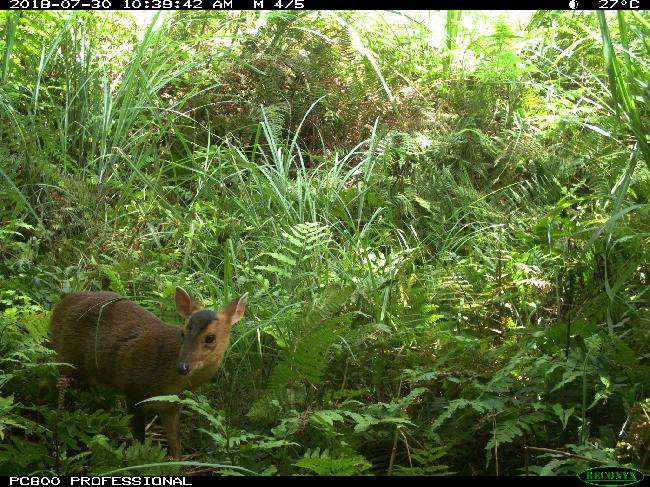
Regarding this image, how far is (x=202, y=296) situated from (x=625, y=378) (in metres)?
2.24

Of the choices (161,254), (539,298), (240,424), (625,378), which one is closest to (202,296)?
(161,254)

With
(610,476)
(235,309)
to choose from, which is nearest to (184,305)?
(235,309)

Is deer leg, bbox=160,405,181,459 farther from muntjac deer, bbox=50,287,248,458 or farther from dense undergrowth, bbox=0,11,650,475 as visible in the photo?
dense undergrowth, bbox=0,11,650,475

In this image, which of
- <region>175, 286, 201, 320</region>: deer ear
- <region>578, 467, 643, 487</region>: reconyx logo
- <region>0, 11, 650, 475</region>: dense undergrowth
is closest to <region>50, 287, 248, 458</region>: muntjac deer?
<region>175, 286, 201, 320</region>: deer ear

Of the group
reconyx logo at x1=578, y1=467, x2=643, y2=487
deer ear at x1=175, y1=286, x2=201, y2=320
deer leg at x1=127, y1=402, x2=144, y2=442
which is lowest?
deer leg at x1=127, y1=402, x2=144, y2=442

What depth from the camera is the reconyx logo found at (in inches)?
131

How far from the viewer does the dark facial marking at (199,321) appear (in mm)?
4059

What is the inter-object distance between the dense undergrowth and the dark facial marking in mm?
262

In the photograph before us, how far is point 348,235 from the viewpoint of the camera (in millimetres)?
5395

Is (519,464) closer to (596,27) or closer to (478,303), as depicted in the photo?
(478,303)

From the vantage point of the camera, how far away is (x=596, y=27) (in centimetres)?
708

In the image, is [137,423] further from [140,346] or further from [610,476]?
[610,476]

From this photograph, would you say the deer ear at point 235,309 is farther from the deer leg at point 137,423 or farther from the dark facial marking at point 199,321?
the deer leg at point 137,423

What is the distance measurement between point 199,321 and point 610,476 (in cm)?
183
